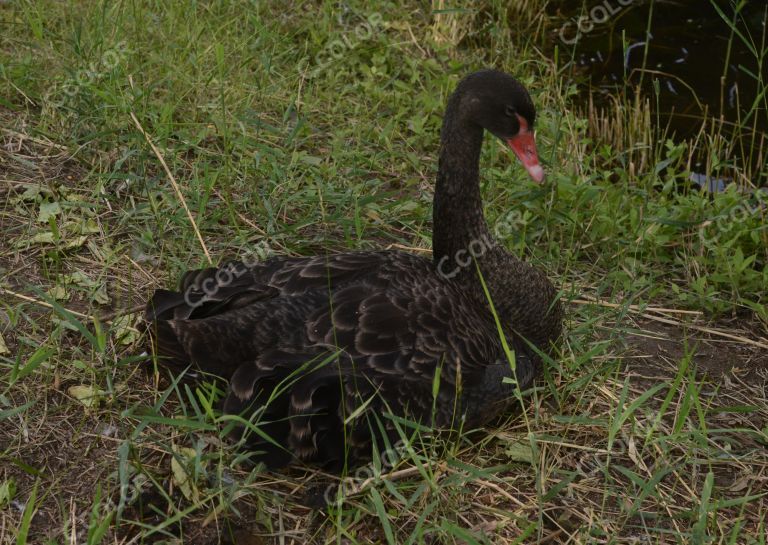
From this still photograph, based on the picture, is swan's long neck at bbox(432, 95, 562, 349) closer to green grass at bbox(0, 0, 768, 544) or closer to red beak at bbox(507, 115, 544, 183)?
red beak at bbox(507, 115, 544, 183)

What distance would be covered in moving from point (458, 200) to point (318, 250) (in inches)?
37.3

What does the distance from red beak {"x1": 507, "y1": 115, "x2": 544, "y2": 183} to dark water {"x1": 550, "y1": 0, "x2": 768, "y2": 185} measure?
7.60 feet

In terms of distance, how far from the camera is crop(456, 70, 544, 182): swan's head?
3.24 m

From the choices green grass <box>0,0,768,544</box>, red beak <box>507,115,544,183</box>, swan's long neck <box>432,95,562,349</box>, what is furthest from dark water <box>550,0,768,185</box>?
swan's long neck <box>432,95,562,349</box>

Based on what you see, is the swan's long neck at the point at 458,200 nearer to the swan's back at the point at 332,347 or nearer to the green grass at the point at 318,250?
the swan's back at the point at 332,347

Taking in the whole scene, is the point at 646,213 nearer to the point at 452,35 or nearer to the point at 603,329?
the point at 603,329

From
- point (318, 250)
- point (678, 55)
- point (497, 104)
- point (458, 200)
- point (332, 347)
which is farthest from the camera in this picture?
point (678, 55)

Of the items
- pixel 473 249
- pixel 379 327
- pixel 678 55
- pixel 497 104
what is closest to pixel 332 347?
pixel 379 327

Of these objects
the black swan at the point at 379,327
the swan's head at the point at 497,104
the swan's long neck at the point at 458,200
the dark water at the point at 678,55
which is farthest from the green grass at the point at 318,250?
the swan's head at the point at 497,104

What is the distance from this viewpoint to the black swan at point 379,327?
2756 millimetres

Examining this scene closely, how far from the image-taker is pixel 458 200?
11.0ft

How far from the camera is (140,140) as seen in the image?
416 cm

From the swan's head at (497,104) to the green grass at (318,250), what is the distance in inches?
32.8

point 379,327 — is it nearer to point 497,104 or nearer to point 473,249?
point 473,249
